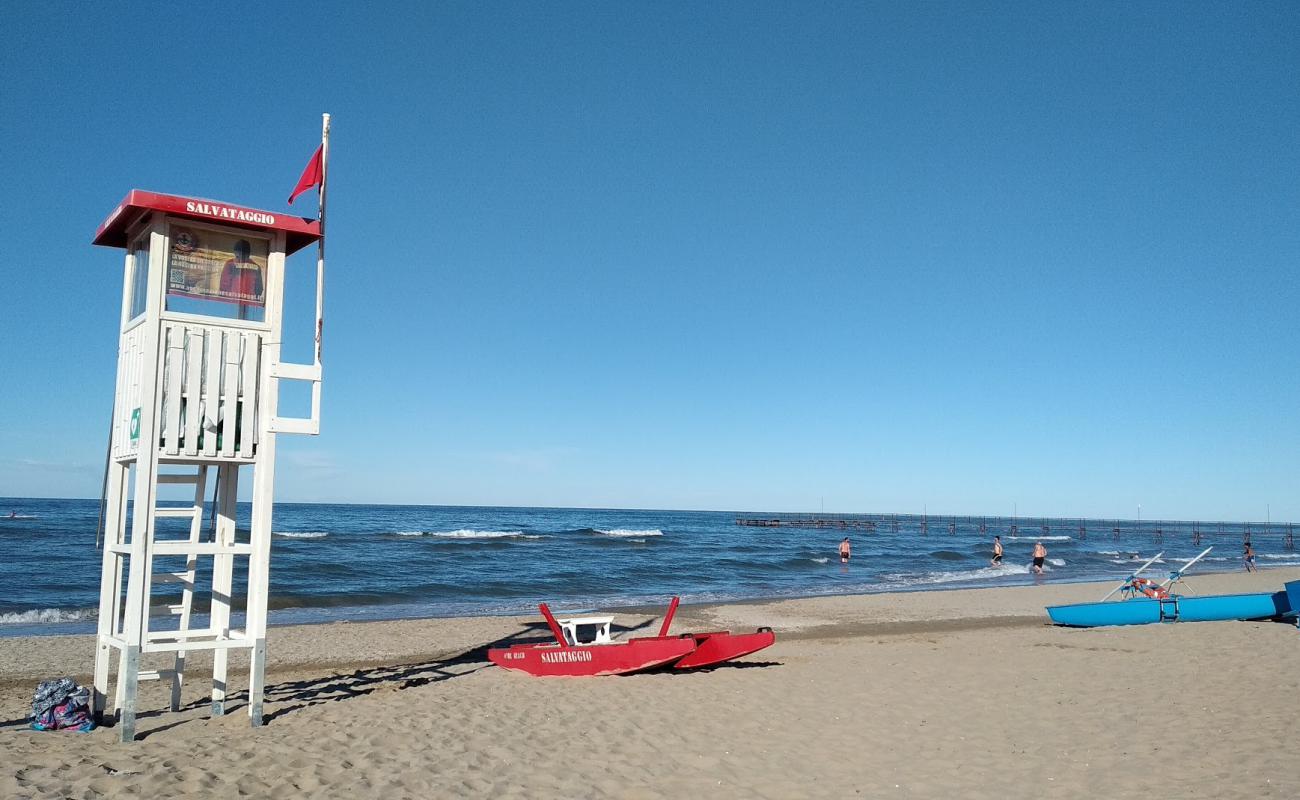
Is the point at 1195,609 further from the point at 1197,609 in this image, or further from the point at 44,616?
the point at 44,616

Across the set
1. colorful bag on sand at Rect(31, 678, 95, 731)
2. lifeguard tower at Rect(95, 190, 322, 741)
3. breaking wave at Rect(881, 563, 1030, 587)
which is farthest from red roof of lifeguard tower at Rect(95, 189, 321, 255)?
breaking wave at Rect(881, 563, 1030, 587)

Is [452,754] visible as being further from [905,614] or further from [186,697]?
[905,614]

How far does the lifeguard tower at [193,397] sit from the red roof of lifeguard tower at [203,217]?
0.5 inches

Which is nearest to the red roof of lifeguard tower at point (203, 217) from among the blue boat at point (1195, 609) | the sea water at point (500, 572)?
the sea water at point (500, 572)

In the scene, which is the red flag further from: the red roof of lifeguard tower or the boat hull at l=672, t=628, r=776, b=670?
the boat hull at l=672, t=628, r=776, b=670

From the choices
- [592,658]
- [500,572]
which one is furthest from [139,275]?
[500,572]

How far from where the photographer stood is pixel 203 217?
324 inches

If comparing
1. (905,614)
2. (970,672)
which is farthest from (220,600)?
(905,614)

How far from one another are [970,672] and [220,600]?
10306 millimetres

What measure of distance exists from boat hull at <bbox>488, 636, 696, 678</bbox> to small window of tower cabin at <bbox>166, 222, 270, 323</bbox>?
238 inches

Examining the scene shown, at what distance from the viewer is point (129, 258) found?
8836mm

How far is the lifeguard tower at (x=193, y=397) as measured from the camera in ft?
25.9

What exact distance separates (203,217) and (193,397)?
1.76 metres

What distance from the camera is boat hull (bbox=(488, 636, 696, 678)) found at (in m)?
12.0
